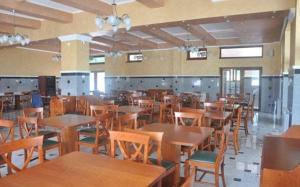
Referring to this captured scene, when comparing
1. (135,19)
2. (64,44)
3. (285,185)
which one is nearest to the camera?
(285,185)

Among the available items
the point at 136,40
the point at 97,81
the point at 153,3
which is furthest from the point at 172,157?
the point at 97,81

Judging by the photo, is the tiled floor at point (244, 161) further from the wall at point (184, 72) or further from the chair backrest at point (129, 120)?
the wall at point (184, 72)

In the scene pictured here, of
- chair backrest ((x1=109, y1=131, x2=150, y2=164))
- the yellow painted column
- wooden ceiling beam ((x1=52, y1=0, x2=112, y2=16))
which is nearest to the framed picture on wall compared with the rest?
the yellow painted column

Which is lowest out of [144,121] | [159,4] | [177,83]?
[144,121]

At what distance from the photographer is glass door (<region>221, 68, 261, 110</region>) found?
11438 mm

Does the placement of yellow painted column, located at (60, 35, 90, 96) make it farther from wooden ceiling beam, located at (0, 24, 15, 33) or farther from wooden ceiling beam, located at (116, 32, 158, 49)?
wooden ceiling beam, located at (0, 24, 15, 33)

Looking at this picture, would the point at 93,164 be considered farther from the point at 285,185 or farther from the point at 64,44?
the point at 64,44

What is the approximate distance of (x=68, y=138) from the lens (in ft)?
13.8

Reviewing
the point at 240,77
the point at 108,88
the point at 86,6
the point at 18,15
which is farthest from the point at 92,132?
the point at 108,88

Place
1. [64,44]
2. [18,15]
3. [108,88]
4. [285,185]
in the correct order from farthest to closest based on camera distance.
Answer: [108,88] < [64,44] < [18,15] < [285,185]

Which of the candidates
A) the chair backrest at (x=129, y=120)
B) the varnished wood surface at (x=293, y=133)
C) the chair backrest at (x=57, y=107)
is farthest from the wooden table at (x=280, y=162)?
the chair backrest at (x=57, y=107)

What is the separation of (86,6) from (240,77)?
7849 millimetres

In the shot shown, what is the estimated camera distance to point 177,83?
510 inches

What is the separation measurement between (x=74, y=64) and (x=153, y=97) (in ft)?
10.9
